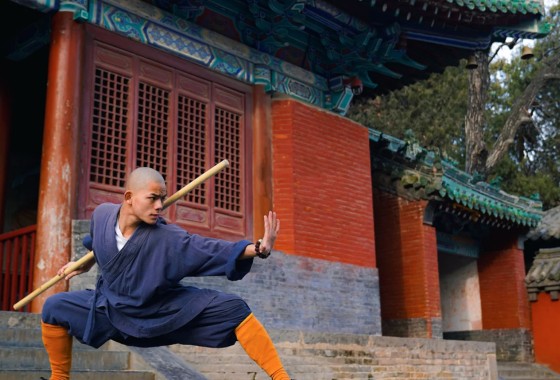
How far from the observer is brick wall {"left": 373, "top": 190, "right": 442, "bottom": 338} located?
1154cm

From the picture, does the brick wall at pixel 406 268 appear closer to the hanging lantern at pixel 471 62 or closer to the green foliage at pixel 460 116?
the hanging lantern at pixel 471 62

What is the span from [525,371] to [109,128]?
28.9 feet

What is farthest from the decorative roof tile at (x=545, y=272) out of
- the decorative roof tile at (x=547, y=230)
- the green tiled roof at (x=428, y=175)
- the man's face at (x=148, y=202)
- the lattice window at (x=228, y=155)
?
the man's face at (x=148, y=202)

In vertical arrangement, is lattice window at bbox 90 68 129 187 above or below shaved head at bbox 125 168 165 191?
above

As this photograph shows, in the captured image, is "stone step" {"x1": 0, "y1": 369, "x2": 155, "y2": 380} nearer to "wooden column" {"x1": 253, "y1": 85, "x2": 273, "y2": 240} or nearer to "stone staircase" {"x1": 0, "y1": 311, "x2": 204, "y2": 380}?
"stone staircase" {"x1": 0, "y1": 311, "x2": 204, "y2": 380}

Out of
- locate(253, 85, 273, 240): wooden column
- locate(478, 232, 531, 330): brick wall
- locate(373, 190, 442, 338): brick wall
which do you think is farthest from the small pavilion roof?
locate(253, 85, 273, 240): wooden column

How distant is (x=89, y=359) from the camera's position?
16.8 feet

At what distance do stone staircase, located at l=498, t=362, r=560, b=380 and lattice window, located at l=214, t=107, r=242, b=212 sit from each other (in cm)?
621

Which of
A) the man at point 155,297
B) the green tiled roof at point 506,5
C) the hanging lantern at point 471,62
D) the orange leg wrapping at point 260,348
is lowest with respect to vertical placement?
the orange leg wrapping at point 260,348

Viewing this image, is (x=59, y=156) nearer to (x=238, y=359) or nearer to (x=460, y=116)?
(x=238, y=359)

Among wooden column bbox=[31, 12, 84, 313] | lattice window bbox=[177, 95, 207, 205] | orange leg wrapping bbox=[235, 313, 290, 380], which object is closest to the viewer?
orange leg wrapping bbox=[235, 313, 290, 380]

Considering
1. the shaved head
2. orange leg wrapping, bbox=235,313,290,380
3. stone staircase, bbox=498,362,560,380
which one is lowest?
stone staircase, bbox=498,362,560,380

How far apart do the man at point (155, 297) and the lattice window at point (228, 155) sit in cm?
522

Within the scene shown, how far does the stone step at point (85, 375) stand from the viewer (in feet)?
14.2
